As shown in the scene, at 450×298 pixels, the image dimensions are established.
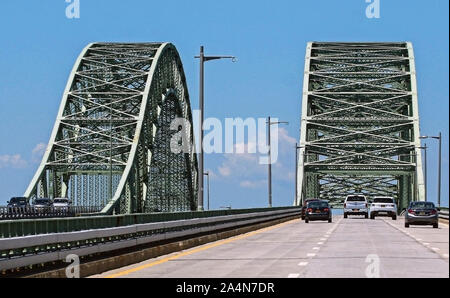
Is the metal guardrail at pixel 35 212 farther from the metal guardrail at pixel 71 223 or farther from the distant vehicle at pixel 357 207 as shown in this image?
the metal guardrail at pixel 71 223

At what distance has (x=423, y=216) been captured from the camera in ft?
173

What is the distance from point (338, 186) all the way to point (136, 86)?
40566 mm

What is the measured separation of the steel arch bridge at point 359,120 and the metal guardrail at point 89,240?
277 ft

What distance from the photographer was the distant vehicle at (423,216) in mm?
52250

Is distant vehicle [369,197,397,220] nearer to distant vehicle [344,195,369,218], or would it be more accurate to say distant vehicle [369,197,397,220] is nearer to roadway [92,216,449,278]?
distant vehicle [344,195,369,218]

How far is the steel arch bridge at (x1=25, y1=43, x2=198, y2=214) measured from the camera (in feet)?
366

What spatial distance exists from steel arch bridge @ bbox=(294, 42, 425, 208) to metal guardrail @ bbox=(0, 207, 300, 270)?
84502mm

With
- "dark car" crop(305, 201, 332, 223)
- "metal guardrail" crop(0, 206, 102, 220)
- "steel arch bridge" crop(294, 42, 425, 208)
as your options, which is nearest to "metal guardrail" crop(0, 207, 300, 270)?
"metal guardrail" crop(0, 206, 102, 220)

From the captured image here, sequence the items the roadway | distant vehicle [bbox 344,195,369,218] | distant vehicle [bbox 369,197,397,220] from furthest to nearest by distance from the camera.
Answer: distant vehicle [bbox 344,195,369,218] → distant vehicle [bbox 369,197,397,220] → the roadway

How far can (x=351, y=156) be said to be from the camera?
406 ft

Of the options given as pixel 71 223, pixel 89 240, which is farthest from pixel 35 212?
pixel 71 223

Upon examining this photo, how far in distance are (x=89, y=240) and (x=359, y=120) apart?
106567 millimetres


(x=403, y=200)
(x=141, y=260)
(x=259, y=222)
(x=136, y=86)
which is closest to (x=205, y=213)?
(x=141, y=260)

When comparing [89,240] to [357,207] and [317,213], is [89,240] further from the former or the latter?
[357,207]
